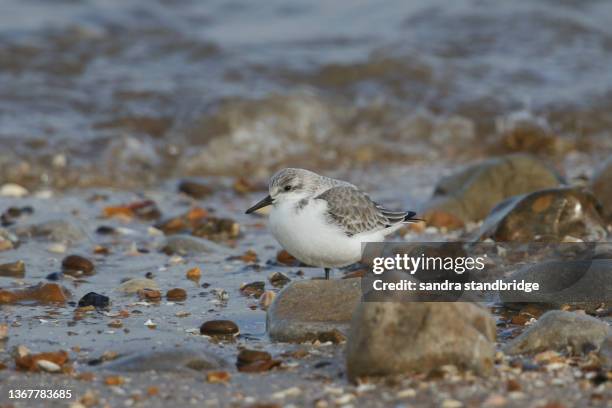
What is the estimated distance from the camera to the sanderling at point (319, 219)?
541cm

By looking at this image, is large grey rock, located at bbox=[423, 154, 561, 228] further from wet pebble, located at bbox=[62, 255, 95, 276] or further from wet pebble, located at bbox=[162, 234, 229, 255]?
wet pebble, located at bbox=[62, 255, 95, 276]

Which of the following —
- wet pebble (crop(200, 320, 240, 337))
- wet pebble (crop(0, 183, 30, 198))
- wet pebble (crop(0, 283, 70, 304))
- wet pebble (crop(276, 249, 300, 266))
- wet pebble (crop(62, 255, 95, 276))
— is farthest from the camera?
wet pebble (crop(0, 183, 30, 198))

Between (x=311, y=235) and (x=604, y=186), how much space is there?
3435 mm

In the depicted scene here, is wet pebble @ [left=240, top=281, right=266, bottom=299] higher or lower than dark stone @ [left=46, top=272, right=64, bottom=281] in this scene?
lower

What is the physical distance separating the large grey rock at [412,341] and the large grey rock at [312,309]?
740mm

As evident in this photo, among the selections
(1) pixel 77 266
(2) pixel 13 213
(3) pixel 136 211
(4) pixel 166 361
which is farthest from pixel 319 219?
(2) pixel 13 213

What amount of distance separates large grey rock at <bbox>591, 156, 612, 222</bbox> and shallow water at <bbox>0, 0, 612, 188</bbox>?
3.05 meters

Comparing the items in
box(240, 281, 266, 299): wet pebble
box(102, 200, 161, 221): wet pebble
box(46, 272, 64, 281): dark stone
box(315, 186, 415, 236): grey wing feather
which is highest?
box(102, 200, 161, 221): wet pebble

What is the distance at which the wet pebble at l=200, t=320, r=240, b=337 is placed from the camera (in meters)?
5.06

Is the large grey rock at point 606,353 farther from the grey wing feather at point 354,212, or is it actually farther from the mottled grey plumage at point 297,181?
the mottled grey plumage at point 297,181

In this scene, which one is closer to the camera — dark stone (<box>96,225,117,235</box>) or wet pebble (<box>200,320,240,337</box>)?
wet pebble (<box>200,320,240,337</box>)

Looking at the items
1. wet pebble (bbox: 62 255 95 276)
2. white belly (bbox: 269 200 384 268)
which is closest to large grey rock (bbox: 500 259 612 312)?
white belly (bbox: 269 200 384 268)

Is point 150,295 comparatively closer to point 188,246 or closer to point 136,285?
point 136,285

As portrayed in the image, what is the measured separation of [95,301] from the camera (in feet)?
18.4
